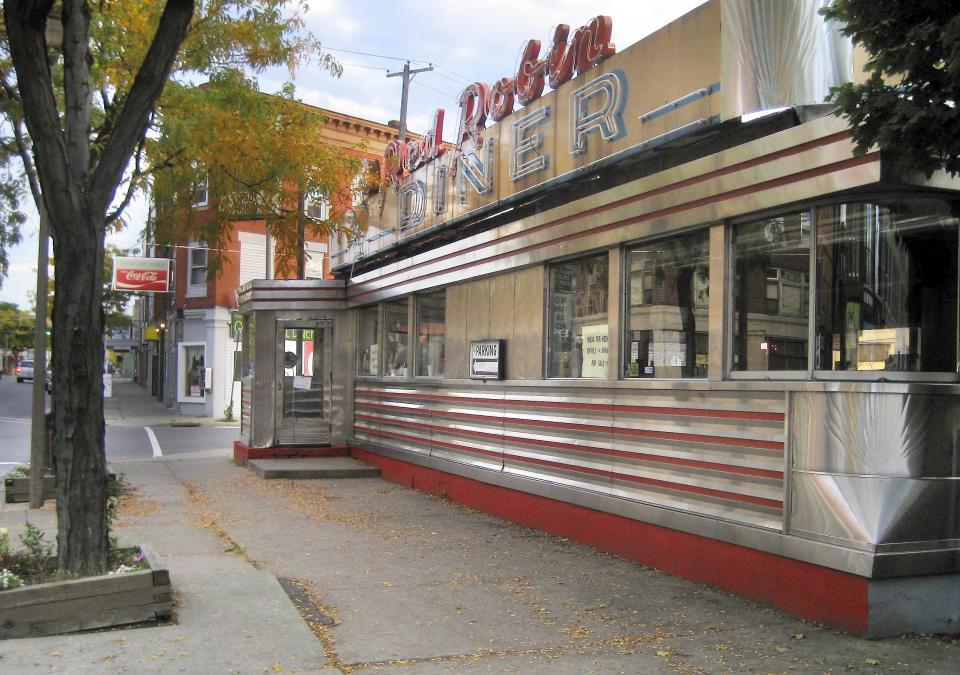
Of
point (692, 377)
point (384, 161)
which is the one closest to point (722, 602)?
point (692, 377)

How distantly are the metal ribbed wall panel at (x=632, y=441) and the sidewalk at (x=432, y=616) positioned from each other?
0.65 m

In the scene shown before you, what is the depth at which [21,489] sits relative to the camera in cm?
1091

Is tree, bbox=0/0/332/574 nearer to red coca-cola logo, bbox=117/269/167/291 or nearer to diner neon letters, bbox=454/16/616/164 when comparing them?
diner neon letters, bbox=454/16/616/164

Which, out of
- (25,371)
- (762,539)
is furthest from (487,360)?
(25,371)

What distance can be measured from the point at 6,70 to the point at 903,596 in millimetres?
12139

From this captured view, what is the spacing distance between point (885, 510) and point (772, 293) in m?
1.74

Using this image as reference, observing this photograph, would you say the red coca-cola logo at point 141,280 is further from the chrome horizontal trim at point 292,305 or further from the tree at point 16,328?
the tree at point 16,328

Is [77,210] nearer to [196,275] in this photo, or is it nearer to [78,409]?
[78,409]

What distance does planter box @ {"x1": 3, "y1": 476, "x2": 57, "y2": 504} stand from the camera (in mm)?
10797

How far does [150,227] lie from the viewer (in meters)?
14.6

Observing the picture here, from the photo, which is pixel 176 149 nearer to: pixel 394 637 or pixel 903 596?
pixel 394 637

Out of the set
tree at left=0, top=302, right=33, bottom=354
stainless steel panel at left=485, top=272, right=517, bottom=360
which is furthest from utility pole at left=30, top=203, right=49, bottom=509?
tree at left=0, top=302, right=33, bottom=354

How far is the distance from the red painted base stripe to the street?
9.74 meters

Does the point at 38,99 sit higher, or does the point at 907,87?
the point at 38,99
